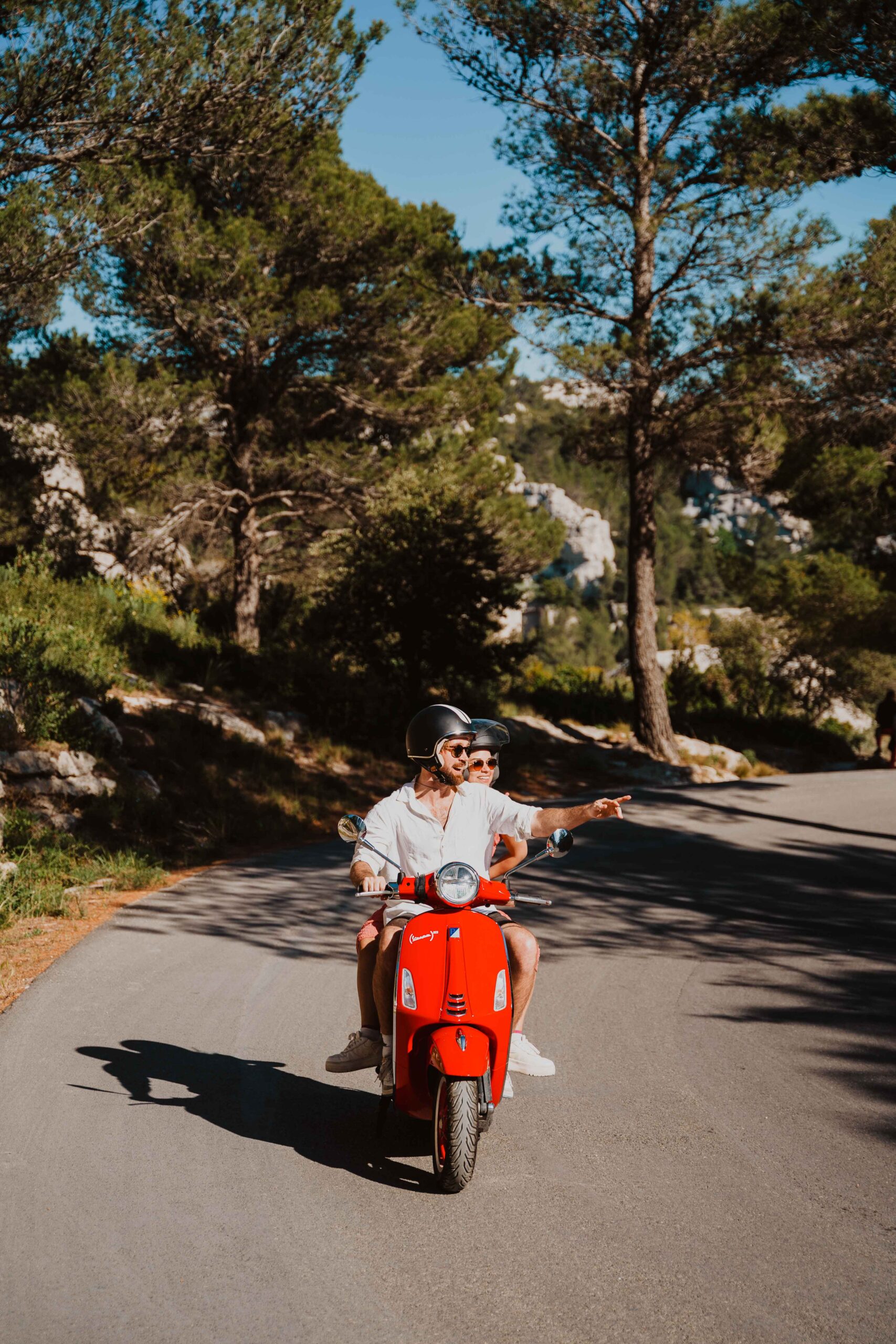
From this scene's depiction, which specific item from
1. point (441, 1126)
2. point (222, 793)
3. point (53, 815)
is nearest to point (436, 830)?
point (441, 1126)

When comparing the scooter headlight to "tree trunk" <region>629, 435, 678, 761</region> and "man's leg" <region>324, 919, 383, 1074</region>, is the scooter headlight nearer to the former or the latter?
"man's leg" <region>324, 919, 383, 1074</region>

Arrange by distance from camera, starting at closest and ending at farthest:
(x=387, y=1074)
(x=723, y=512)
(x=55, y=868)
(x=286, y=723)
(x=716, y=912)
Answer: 1. (x=387, y=1074)
2. (x=716, y=912)
3. (x=55, y=868)
4. (x=286, y=723)
5. (x=723, y=512)

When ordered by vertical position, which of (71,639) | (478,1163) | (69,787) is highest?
(71,639)

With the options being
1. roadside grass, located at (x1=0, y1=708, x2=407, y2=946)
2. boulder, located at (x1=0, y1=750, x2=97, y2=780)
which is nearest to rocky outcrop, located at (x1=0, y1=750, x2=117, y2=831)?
boulder, located at (x1=0, y1=750, x2=97, y2=780)

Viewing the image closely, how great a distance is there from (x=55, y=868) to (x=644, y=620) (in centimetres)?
1333

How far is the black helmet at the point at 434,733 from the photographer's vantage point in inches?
180

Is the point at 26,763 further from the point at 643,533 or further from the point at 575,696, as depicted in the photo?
the point at 575,696

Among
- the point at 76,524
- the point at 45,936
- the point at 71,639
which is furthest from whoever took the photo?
the point at 76,524

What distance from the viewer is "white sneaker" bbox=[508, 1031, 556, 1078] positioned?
15.2ft

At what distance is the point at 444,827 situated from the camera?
4688 millimetres

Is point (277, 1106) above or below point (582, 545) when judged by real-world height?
below

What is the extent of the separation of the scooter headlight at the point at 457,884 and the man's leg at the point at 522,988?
395mm

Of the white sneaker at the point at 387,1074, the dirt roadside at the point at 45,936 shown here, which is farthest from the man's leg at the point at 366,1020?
the dirt roadside at the point at 45,936

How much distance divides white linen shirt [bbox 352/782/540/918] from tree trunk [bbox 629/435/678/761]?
16.0 meters
